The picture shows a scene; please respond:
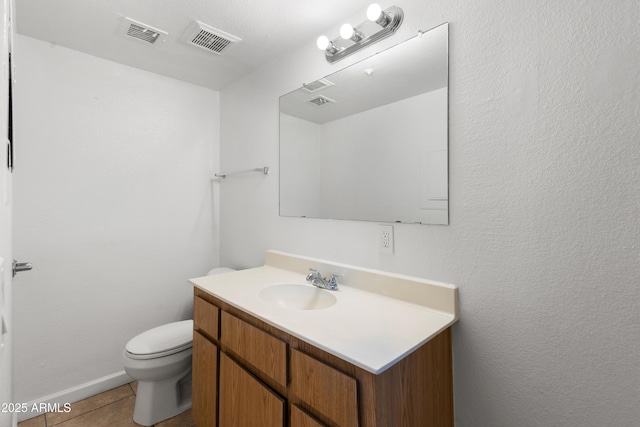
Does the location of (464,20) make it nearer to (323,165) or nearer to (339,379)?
(323,165)

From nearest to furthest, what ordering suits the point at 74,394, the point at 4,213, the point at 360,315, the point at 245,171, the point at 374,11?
the point at 4,213 < the point at 360,315 < the point at 374,11 < the point at 74,394 < the point at 245,171

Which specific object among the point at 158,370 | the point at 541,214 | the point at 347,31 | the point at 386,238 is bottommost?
the point at 158,370

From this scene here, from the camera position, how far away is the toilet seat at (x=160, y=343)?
163 cm

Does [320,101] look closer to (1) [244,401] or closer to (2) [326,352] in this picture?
(2) [326,352]

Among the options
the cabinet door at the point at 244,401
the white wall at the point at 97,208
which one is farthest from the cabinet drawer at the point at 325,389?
the white wall at the point at 97,208

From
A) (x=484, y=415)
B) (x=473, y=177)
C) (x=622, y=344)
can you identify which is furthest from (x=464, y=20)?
(x=484, y=415)

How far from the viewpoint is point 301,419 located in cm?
95

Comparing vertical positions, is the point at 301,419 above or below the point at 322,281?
below

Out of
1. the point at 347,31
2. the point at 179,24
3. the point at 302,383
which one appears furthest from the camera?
the point at 179,24

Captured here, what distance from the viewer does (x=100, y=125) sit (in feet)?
6.50

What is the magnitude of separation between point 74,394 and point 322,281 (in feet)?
5.98

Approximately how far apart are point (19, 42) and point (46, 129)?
1.60 feet

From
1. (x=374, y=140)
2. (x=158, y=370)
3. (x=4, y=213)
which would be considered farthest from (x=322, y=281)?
(x=4, y=213)

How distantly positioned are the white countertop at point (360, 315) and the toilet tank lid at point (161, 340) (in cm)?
46
